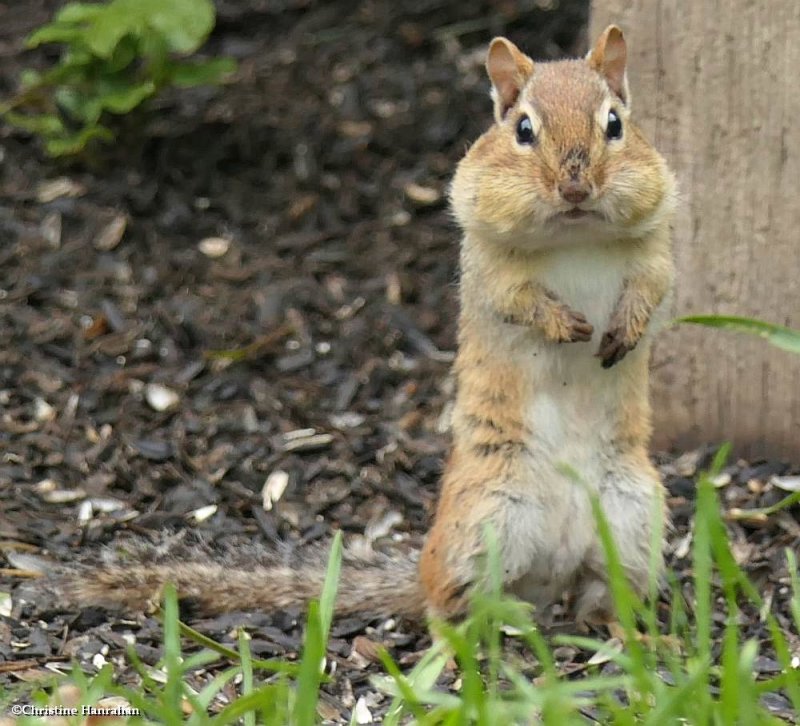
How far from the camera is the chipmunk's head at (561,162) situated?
3.79m

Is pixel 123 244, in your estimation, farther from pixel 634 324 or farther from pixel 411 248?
pixel 634 324

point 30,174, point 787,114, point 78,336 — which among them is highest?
point 787,114

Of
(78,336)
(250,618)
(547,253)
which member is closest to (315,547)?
(250,618)

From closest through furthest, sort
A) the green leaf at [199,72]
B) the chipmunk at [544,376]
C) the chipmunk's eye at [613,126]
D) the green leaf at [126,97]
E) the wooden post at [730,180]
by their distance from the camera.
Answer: the chipmunk's eye at [613,126] < the chipmunk at [544,376] < the wooden post at [730,180] < the green leaf at [126,97] < the green leaf at [199,72]

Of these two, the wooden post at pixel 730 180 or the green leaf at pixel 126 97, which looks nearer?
the wooden post at pixel 730 180

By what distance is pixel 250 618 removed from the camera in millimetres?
4395

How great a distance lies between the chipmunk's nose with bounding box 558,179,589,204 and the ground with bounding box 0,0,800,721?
4.13ft

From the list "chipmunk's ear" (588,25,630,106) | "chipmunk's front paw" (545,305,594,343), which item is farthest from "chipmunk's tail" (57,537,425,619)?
"chipmunk's ear" (588,25,630,106)

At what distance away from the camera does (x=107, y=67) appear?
6219 millimetres

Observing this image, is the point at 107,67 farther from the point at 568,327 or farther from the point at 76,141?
the point at 568,327

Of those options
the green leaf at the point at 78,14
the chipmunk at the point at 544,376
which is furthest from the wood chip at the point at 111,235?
the chipmunk at the point at 544,376

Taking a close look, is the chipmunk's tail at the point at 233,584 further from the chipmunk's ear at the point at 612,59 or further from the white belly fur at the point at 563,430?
the chipmunk's ear at the point at 612,59

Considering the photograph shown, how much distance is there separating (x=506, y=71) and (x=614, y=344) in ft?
2.53

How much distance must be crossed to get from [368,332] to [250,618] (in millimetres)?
1774
